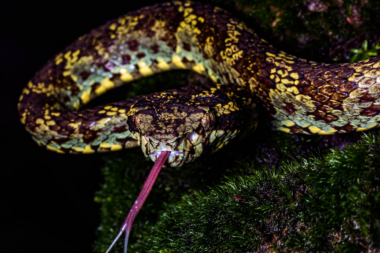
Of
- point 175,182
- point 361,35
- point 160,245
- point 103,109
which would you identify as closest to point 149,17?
point 103,109

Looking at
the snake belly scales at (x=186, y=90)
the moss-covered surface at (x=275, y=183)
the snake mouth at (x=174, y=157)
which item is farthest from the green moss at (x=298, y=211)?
the snake belly scales at (x=186, y=90)

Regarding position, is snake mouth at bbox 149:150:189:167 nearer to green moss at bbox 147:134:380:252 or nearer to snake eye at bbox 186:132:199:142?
snake eye at bbox 186:132:199:142

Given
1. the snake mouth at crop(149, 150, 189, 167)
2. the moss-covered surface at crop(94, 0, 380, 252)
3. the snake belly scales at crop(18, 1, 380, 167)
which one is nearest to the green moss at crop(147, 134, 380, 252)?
the moss-covered surface at crop(94, 0, 380, 252)

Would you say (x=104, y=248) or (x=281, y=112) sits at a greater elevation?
(x=281, y=112)

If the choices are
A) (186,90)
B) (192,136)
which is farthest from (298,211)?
(186,90)

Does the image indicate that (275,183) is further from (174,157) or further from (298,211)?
(174,157)

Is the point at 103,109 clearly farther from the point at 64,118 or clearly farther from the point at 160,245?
the point at 160,245
